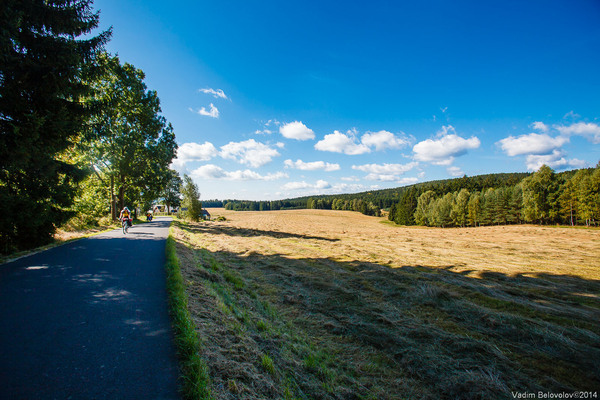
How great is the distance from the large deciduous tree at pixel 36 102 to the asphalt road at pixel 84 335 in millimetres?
3334

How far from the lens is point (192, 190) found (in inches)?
1638

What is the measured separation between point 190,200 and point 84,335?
41.1 meters

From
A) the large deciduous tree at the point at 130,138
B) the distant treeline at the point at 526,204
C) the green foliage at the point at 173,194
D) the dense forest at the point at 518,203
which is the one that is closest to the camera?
the large deciduous tree at the point at 130,138

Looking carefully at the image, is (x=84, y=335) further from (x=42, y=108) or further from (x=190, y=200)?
(x=190, y=200)

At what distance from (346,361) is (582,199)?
60261 millimetres

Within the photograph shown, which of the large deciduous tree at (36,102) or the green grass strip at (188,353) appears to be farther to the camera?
the large deciduous tree at (36,102)

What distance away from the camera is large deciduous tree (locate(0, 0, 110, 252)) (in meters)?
7.31

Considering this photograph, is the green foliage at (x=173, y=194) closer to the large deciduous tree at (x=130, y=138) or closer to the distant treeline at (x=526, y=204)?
the large deciduous tree at (x=130, y=138)

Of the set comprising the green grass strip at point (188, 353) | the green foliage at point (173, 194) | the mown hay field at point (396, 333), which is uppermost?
the green foliage at point (173, 194)

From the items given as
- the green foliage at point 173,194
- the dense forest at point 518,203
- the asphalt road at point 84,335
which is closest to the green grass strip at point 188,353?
the asphalt road at point 84,335

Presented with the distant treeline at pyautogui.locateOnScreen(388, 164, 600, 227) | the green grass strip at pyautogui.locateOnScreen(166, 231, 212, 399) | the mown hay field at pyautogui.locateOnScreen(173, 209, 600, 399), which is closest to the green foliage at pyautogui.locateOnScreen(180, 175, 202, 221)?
the mown hay field at pyautogui.locateOnScreen(173, 209, 600, 399)

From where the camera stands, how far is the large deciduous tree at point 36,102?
7309 mm

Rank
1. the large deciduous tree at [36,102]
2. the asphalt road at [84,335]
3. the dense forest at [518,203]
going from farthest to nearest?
the dense forest at [518,203]
the large deciduous tree at [36,102]
the asphalt road at [84,335]

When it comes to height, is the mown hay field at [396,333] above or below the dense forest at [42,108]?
below
